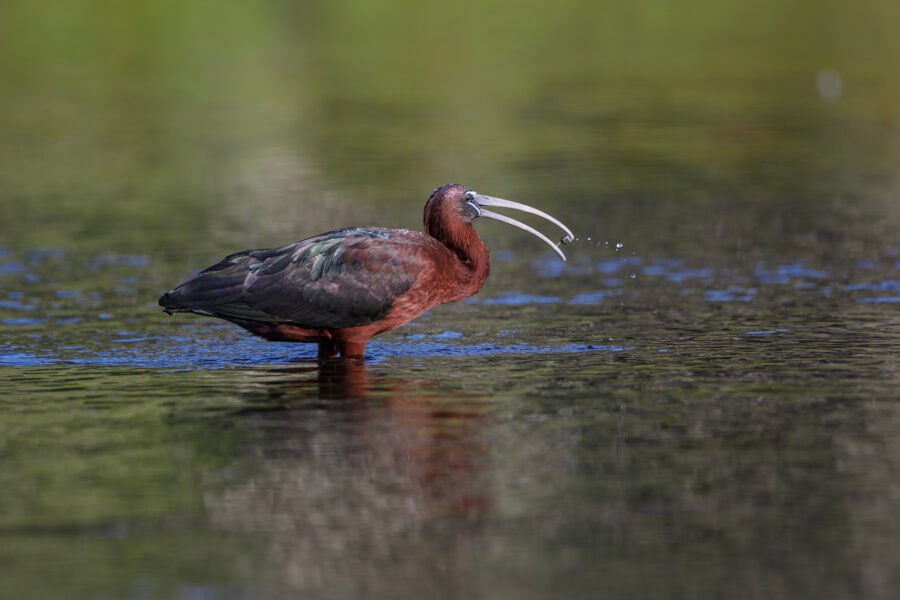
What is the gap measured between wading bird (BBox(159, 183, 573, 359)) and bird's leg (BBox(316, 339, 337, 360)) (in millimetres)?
11

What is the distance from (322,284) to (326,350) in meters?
0.69

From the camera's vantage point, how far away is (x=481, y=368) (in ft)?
41.5

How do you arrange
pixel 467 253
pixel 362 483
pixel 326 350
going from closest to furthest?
pixel 362 483
pixel 467 253
pixel 326 350

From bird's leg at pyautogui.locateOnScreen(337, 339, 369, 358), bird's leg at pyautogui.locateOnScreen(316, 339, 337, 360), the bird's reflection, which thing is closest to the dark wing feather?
bird's leg at pyautogui.locateOnScreen(337, 339, 369, 358)

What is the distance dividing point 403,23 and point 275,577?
150ft

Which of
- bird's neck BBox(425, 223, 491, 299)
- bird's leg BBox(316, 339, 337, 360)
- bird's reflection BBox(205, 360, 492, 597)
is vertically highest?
bird's neck BBox(425, 223, 491, 299)

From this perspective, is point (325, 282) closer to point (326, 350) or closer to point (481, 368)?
point (326, 350)

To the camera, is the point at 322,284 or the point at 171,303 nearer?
the point at 322,284

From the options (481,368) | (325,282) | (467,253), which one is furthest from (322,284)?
(481,368)

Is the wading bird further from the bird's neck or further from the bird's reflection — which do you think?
the bird's reflection

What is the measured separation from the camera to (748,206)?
69.3 ft

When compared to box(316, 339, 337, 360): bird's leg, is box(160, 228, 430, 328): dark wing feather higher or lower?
higher

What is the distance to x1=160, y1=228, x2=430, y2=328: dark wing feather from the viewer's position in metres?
12.9

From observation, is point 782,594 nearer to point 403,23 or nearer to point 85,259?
point 85,259
